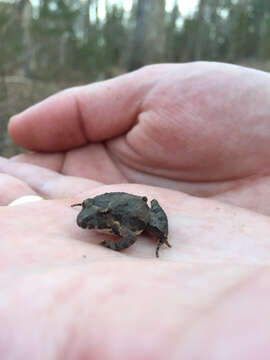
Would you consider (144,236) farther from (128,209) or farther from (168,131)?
(168,131)

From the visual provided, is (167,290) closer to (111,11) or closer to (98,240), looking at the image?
(98,240)

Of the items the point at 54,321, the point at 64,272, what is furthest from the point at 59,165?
the point at 54,321

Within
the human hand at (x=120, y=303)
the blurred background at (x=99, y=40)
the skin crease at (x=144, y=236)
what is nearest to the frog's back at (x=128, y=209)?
the skin crease at (x=144, y=236)

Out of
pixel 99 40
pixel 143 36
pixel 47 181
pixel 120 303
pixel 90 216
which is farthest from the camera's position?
pixel 99 40

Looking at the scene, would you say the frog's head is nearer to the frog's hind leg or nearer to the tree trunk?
the frog's hind leg

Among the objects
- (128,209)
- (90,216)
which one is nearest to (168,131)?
(128,209)

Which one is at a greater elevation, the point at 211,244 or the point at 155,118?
the point at 155,118
